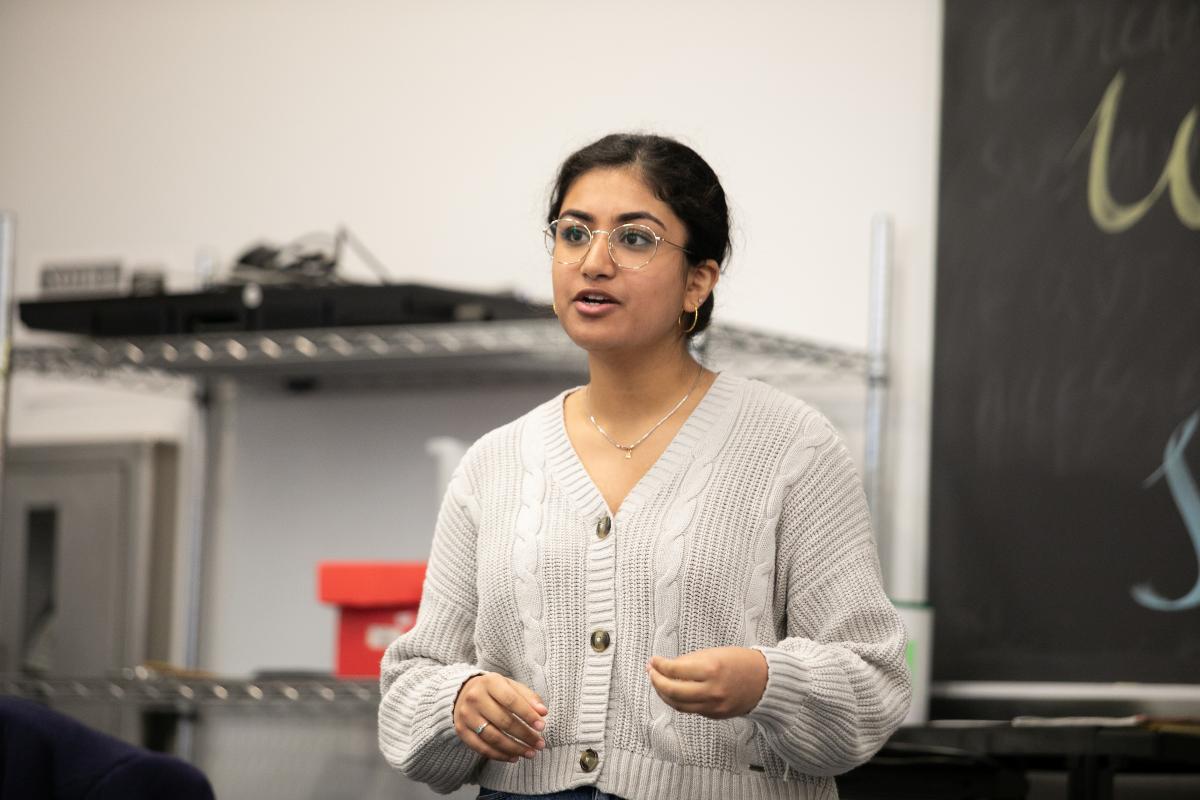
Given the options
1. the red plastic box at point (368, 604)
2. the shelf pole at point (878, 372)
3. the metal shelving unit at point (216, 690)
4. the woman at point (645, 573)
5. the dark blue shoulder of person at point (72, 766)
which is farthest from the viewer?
the shelf pole at point (878, 372)

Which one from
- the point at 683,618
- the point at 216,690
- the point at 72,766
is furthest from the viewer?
the point at 216,690

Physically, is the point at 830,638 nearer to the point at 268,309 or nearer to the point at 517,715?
the point at 517,715

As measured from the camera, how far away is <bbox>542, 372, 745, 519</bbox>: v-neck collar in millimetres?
1088

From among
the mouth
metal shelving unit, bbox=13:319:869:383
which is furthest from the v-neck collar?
metal shelving unit, bbox=13:319:869:383

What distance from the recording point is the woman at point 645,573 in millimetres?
1036

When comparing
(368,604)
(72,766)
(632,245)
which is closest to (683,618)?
(632,245)

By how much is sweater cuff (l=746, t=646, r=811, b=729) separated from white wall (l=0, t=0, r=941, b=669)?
1.13 m

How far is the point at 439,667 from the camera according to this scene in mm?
1109

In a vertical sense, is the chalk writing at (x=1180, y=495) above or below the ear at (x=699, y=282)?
below

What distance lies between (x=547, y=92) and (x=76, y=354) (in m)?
0.78

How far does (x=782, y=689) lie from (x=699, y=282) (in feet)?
0.99

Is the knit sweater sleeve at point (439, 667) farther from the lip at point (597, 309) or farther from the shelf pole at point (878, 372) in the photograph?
the shelf pole at point (878, 372)

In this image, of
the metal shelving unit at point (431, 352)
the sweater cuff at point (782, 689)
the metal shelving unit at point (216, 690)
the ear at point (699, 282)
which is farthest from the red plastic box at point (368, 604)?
the sweater cuff at point (782, 689)

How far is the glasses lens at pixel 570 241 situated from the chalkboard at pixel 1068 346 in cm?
108
